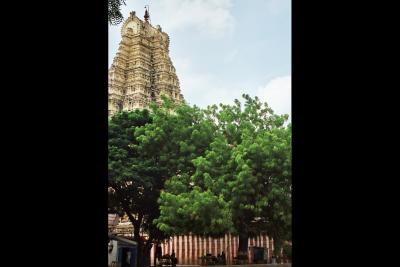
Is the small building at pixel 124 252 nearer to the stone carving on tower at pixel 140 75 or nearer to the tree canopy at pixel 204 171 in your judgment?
the tree canopy at pixel 204 171

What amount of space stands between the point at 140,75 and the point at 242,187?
17.1 m

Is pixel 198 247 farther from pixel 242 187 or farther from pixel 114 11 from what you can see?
pixel 114 11

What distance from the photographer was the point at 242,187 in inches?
506

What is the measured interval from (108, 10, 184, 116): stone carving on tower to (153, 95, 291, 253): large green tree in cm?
1419

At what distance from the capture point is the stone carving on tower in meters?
28.5

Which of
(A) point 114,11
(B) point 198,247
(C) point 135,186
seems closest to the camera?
(A) point 114,11

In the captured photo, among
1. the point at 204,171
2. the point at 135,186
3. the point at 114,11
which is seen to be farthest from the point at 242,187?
the point at 114,11

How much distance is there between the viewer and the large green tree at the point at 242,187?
41.9 ft

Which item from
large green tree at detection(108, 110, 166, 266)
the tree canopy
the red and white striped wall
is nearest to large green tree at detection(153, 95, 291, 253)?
the tree canopy

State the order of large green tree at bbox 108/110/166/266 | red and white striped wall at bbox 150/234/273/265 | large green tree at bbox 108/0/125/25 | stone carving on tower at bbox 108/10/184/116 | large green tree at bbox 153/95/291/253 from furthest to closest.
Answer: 1. stone carving on tower at bbox 108/10/184/116
2. red and white striped wall at bbox 150/234/273/265
3. large green tree at bbox 108/110/166/266
4. large green tree at bbox 153/95/291/253
5. large green tree at bbox 108/0/125/25

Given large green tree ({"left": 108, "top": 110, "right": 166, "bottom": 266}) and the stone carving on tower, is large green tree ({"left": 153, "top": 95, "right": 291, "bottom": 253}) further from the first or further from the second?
the stone carving on tower
